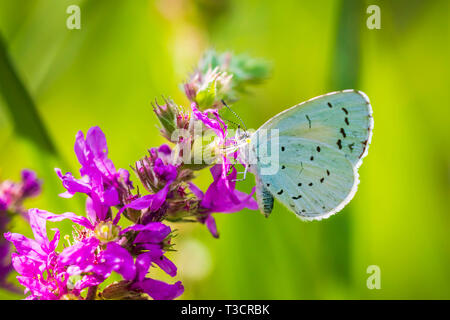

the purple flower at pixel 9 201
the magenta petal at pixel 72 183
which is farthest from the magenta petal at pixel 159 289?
the purple flower at pixel 9 201

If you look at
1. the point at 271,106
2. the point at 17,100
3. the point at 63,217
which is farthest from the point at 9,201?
the point at 271,106

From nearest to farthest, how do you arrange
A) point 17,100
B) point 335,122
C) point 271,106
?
1. point 335,122
2. point 17,100
3. point 271,106

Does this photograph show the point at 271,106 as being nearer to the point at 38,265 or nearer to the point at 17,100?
the point at 17,100

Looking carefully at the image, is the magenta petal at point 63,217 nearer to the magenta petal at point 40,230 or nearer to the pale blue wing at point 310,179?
the magenta petal at point 40,230

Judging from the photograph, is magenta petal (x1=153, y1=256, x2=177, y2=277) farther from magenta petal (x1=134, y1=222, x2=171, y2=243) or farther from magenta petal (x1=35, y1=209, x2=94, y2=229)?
magenta petal (x1=35, y1=209, x2=94, y2=229)

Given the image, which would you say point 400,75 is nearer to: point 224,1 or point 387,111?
point 387,111
